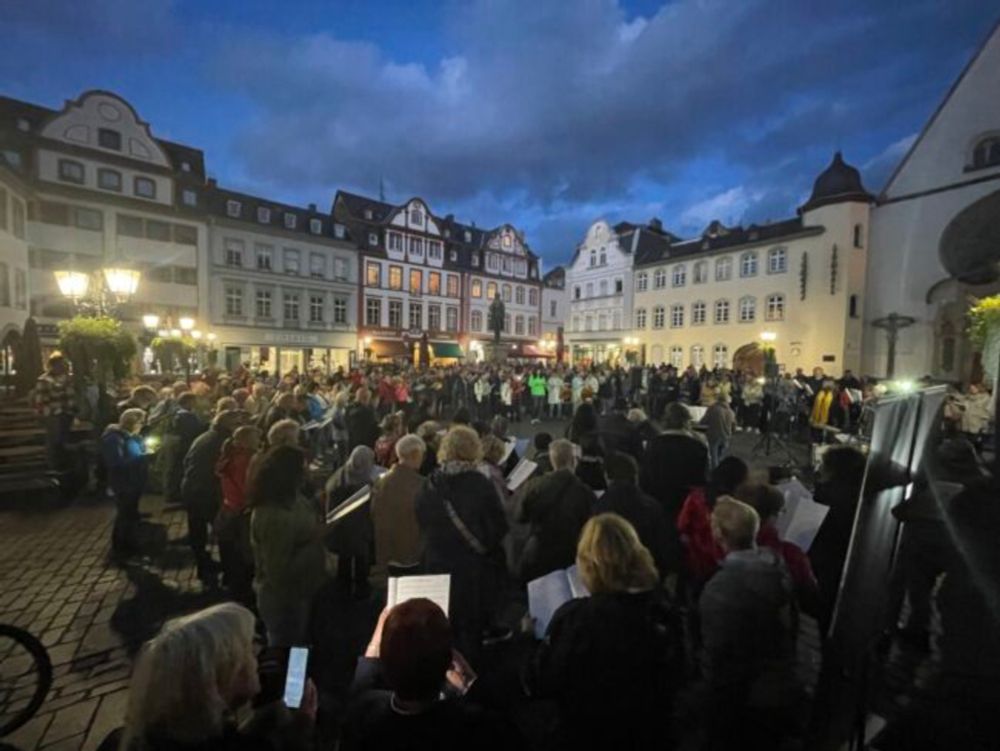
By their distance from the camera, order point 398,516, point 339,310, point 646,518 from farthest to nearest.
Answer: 1. point 339,310
2. point 398,516
3. point 646,518

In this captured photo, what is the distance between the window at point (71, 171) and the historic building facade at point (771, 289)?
3898 cm

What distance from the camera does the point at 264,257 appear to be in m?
37.5

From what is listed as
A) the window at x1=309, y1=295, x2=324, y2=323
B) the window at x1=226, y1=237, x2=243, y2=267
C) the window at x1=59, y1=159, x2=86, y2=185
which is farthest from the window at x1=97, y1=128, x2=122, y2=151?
the window at x1=309, y1=295, x2=324, y2=323

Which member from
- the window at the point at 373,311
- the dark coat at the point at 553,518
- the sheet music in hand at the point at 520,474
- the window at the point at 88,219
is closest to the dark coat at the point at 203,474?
the sheet music in hand at the point at 520,474

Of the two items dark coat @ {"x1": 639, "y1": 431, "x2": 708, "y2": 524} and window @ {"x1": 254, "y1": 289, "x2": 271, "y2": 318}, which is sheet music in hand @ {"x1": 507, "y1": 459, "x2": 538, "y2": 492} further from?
window @ {"x1": 254, "y1": 289, "x2": 271, "y2": 318}

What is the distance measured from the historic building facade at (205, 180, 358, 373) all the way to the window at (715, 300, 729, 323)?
28.3m

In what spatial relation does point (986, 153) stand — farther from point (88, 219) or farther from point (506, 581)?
point (88, 219)

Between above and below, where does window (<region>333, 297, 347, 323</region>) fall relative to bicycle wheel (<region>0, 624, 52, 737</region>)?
above

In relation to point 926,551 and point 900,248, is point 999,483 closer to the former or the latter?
point 926,551

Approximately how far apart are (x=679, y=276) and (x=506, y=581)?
39.0m

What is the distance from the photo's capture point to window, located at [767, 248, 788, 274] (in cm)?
3316

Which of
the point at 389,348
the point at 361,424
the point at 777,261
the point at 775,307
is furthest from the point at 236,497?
the point at 389,348

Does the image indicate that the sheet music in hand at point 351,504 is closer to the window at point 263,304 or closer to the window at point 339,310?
the window at point 263,304

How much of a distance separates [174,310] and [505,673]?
3614 centimetres
